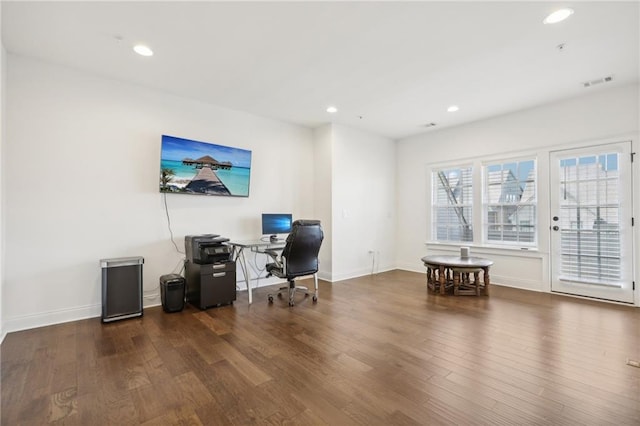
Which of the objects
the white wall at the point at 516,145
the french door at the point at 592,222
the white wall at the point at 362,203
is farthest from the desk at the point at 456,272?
the white wall at the point at 362,203

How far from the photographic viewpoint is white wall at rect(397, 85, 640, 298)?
12.6ft

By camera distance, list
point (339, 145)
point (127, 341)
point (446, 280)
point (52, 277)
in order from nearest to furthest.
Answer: point (127, 341), point (52, 277), point (446, 280), point (339, 145)

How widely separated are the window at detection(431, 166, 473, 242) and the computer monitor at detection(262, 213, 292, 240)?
2998 millimetres

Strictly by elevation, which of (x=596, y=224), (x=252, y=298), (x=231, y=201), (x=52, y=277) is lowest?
(x=252, y=298)

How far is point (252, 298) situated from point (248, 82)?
2.83 meters

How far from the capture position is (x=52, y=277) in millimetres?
3115

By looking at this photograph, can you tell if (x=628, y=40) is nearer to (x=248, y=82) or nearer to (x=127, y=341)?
(x=248, y=82)

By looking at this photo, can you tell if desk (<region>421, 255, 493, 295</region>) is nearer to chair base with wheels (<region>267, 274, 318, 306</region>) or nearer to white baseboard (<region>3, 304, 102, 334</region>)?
chair base with wheels (<region>267, 274, 318, 306</region>)

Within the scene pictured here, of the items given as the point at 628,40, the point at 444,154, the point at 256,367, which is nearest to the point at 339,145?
the point at 444,154

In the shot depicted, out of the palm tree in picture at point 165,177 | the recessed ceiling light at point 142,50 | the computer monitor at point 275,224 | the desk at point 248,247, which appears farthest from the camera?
the computer monitor at point 275,224

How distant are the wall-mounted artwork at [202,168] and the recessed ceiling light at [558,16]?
12.2ft

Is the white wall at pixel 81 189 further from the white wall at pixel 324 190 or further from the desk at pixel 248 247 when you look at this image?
the white wall at pixel 324 190

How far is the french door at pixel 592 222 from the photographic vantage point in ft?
12.4

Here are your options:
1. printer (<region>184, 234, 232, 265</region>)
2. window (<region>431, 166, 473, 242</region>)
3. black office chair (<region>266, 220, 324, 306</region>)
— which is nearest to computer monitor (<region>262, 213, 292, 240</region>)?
black office chair (<region>266, 220, 324, 306</region>)
